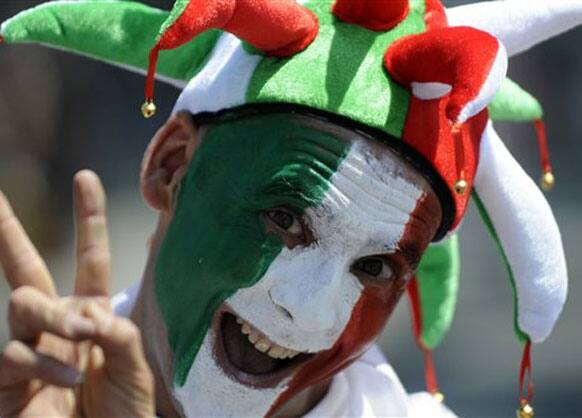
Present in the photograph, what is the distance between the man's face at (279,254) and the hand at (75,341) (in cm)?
29

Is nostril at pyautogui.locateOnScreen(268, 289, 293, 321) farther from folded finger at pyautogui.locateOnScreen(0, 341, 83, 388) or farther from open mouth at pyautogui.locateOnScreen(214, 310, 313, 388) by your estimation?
folded finger at pyautogui.locateOnScreen(0, 341, 83, 388)

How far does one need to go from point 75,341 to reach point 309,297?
A: 0.39 meters

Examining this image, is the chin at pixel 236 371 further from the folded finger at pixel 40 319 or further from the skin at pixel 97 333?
the folded finger at pixel 40 319

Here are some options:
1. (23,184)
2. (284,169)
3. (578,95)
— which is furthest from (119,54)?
(578,95)

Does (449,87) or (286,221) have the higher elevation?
(449,87)

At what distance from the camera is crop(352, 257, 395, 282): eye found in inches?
85.0

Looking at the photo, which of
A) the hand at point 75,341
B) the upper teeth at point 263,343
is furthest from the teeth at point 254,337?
the hand at point 75,341

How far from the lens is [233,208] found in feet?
7.02

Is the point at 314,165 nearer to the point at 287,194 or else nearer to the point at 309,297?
the point at 287,194

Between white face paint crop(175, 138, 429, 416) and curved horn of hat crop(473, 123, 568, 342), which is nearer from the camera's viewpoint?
white face paint crop(175, 138, 429, 416)

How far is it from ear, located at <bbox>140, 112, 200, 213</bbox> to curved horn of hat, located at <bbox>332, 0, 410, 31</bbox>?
26 cm

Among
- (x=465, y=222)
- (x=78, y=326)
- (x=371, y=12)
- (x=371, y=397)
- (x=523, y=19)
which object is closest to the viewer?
(x=78, y=326)

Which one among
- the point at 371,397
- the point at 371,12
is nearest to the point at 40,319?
the point at 371,12

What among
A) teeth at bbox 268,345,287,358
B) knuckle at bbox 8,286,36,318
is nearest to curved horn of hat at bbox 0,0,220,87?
teeth at bbox 268,345,287,358
